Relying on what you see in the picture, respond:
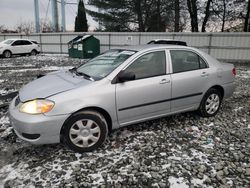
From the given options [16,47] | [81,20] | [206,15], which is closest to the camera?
[16,47]

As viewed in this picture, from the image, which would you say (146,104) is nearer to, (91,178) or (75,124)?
(75,124)

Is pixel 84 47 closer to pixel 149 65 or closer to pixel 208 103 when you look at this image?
pixel 208 103

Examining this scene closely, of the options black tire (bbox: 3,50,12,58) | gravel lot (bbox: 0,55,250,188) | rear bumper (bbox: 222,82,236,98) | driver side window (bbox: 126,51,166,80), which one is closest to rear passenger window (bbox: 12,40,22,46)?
black tire (bbox: 3,50,12,58)

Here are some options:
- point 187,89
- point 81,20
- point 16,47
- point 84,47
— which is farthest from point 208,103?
point 81,20

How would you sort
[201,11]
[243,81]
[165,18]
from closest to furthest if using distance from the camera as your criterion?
[243,81] < [201,11] < [165,18]

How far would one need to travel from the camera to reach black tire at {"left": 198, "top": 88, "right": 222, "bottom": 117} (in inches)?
184

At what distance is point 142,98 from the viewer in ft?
12.5

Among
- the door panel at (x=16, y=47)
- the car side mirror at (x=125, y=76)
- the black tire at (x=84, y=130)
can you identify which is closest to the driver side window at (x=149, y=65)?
the car side mirror at (x=125, y=76)

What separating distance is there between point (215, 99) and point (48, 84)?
3182mm

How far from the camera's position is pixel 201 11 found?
67.4 feet

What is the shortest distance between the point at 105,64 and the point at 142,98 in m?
0.87

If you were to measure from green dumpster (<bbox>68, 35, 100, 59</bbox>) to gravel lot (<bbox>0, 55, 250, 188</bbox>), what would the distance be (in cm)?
1256

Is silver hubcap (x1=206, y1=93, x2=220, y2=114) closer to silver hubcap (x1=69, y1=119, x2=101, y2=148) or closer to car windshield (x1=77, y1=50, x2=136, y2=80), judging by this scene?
car windshield (x1=77, y1=50, x2=136, y2=80)

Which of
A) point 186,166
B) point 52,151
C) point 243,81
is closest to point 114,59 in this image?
point 52,151
